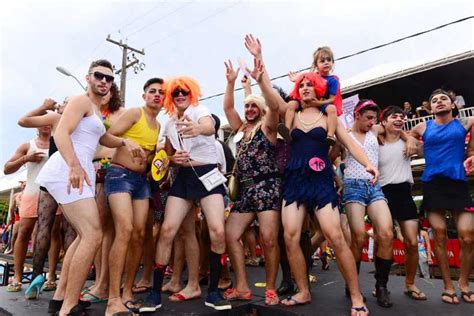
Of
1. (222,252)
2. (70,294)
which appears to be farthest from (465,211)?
(70,294)

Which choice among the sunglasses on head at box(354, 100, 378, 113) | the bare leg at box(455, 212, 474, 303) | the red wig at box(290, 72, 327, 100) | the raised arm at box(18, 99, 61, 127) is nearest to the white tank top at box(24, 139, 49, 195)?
the raised arm at box(18, 99, 61, 127)

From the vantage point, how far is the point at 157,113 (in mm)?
3252

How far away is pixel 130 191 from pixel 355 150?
5.91ft

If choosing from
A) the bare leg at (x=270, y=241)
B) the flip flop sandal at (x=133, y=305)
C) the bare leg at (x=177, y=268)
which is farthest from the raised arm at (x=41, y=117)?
the bare leg at (x=270, y=241)

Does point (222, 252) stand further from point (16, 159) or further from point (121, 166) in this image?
point (16, 159)

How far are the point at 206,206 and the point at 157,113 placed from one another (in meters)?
0.95

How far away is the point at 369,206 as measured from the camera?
3.11m

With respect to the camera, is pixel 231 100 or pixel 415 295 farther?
pixel 231 100

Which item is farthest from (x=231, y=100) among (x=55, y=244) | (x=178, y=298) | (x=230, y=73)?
(x=55, y=244)

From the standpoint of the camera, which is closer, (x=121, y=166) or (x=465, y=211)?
(x=121, y=166)

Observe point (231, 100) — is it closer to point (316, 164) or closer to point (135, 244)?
point (316, 164)

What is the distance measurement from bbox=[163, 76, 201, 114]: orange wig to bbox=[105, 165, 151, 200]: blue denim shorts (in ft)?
2.34

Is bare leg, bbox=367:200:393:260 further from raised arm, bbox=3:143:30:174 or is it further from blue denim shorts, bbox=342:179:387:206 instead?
raised arm, bbox=3:143:30:174

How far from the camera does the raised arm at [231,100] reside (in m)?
3.22
